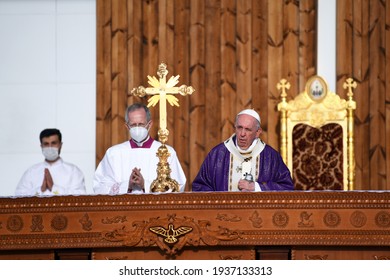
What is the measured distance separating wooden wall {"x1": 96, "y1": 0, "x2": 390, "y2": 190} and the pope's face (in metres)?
2.67

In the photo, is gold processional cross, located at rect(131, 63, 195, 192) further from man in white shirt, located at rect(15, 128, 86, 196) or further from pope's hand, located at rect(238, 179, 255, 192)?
man in white shirt, located at rect(15, 128, 86, 196)

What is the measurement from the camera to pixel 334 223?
7.43m

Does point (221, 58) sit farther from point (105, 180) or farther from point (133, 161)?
point (105, 180)

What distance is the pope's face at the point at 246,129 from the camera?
8828 millimetres

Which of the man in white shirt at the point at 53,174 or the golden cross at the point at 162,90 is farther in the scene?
the man in white shirt at the point at 53,174

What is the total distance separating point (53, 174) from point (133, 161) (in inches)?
57.9

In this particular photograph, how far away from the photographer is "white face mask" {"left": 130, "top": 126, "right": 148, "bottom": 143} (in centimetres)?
930

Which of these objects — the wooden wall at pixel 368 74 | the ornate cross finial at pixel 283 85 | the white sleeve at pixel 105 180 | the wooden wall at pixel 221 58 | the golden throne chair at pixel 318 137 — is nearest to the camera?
the white sleeve at pixel 105 180

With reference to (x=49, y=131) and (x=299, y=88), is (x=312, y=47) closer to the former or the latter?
(x=299, y=88)

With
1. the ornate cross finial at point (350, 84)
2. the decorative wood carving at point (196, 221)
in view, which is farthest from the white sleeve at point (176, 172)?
the ornate cross finial at point (350, 84)

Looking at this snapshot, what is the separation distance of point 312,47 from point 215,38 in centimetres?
99

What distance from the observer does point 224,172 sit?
9016mm

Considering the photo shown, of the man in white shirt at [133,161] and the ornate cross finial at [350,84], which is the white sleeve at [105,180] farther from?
the ornate cross finial at [350,84]

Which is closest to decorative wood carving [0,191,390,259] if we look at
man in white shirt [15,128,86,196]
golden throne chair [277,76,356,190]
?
man in white shirt [15,128,86,196]
